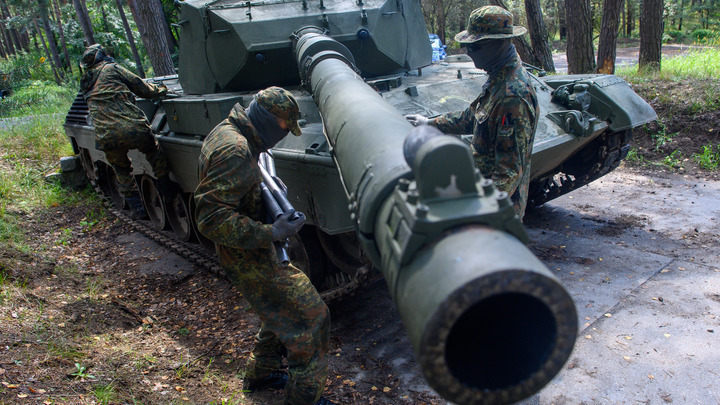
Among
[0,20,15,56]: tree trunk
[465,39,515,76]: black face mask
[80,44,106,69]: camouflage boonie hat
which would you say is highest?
[0,20,15,56]: tree trunk

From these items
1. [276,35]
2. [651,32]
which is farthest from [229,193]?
[651,32]

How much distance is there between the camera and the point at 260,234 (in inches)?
113

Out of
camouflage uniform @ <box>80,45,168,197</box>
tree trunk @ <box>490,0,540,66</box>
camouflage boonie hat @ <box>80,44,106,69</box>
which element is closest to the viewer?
camouflage uniform @ <box>80,45,168,197</box>

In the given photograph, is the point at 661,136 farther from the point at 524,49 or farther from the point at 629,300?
the point at 629,300

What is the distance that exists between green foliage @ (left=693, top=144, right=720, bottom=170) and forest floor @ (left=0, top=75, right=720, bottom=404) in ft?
17.3

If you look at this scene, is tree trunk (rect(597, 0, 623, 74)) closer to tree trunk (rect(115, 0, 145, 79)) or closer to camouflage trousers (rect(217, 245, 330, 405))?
camouflage trousers (rect(217, 245, 330, 405))

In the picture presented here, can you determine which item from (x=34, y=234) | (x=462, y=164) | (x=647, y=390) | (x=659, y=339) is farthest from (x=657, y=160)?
(x=34, y=234)

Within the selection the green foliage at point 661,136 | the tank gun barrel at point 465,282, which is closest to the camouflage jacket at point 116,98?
the tank gun barrel at point 465,282

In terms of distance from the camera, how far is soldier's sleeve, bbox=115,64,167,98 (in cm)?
593

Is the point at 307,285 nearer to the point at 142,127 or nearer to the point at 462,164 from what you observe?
the point at 462,164

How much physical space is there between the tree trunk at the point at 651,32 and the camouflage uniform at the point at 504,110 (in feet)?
26.4

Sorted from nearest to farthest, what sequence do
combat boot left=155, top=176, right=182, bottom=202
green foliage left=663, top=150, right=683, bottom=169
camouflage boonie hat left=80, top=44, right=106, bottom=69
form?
camouflage boonie hat left=80, top=44, right=106, bottom=69 → combat boot left=155, top=176, right=182, bottom=202 → green foliage left=663, top=150, right=683, bottom=169

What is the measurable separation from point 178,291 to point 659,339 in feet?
13.3

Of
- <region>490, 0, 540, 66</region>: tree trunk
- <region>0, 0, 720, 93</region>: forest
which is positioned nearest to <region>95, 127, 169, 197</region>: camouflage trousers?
<region>0, 0, 720, 93</region>: forest
